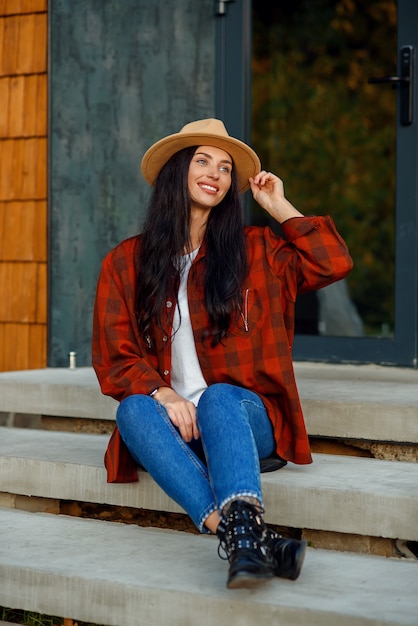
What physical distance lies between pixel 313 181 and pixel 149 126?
1.89 m

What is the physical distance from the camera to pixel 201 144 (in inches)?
116

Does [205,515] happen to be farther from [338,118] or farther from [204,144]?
[338,118]

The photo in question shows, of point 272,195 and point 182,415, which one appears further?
point 272,195

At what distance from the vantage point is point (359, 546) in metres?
2.72

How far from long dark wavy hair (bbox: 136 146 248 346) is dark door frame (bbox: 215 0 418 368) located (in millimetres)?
1477

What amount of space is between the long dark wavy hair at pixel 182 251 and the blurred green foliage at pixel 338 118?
8.56ft

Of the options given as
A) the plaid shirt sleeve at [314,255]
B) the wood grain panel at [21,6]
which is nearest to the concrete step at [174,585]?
the plaid shirt sleeve at [314,255]

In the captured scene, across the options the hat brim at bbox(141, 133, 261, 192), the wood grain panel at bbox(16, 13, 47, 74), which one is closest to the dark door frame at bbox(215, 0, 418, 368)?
the wood grain panel at bbox(16, 13, 47, 74)

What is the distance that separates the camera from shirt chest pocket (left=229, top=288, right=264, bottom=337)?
9.36 feet

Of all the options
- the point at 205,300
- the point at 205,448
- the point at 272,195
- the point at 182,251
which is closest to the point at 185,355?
the point at 205,300

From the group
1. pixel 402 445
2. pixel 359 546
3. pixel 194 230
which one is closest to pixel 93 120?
pixel 194 230

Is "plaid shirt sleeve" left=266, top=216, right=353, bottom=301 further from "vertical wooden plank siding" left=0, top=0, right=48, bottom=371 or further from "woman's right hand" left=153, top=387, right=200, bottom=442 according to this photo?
"vertical wooden plank siding" left=0, top=0, right=48, bottom=371

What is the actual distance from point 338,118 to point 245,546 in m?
4.47

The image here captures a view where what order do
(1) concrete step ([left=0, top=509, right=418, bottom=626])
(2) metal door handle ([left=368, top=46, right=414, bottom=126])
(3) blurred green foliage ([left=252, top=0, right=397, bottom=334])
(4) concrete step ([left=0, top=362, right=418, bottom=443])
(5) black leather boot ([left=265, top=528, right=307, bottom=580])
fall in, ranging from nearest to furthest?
(1) concrete step ([left=0, top=509, right=418, bottom=626]) → (5) black leather boot ([left=265, top=528, right=307, bottom=580]) → (4) concrete step ([left=0, top=362, right=418, bottom=443]) → (2) metal door handle ([left=368, top=46, right=414, bottom=126]) → (3) blurred green foliage ([left=252, top=0, right=397, bottom=334])
